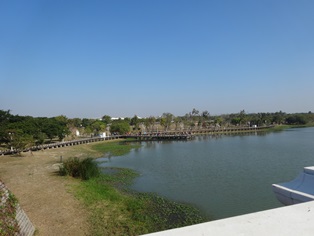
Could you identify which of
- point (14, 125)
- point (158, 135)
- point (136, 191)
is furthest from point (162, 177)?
point (158, 135)

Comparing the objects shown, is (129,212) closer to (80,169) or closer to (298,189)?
(80,169)

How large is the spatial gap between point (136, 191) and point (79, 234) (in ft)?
23.3

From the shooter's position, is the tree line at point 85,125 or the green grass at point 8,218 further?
the tree line at point 85,125

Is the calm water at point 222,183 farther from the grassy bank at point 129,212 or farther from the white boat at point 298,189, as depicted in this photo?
the white boat at point 298,189

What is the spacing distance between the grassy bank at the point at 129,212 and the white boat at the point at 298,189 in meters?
6.23

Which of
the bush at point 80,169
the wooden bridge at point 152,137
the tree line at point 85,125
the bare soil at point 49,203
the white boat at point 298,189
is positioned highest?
the tree line at point 85,125

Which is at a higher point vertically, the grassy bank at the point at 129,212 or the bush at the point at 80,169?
the bush at the point at 80,169

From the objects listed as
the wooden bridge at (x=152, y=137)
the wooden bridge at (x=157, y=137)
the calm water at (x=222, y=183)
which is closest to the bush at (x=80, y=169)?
the calm water at (x=222, y=183)

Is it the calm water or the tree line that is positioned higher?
the tree line

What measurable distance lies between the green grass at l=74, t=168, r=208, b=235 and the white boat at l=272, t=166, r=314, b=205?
244 inches

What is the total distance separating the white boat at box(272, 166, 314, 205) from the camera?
3891 millimetres

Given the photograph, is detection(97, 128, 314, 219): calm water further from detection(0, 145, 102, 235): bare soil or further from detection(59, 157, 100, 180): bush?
detection(0, 145, 102, 235): bare soil

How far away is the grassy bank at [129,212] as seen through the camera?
30.8 feet

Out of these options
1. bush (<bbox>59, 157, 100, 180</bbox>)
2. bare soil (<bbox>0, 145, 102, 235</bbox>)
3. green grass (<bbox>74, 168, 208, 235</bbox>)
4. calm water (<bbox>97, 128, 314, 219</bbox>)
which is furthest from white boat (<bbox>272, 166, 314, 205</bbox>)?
bush (<bbox>59, 157, 100, 180</bbox>)
